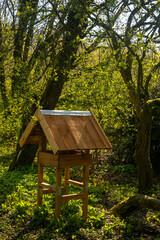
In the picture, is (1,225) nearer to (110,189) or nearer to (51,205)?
(51,205)

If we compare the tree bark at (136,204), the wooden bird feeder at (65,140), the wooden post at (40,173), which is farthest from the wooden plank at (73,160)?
the tree bark at (136,204)

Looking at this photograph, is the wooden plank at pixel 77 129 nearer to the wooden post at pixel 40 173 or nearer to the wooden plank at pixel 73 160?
the wooden plank at pixel 73 160

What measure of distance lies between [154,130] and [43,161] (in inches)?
245

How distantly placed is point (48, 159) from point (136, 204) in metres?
2.31

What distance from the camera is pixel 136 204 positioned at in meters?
6.47

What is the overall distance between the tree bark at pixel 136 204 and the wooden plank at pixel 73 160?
1.40 meters

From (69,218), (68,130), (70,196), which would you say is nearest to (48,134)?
(68,130)

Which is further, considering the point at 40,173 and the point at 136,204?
the point at 40,173

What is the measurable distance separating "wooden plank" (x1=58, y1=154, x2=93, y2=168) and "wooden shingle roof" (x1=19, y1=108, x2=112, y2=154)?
0.39m

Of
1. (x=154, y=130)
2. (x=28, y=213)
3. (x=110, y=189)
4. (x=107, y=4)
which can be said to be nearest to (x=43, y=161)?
(x=28, y=213)

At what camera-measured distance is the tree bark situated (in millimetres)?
6216

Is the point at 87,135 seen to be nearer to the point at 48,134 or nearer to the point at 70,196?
the point at 48,134

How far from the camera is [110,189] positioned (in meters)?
9.12

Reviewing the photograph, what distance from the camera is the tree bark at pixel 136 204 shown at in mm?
6216
